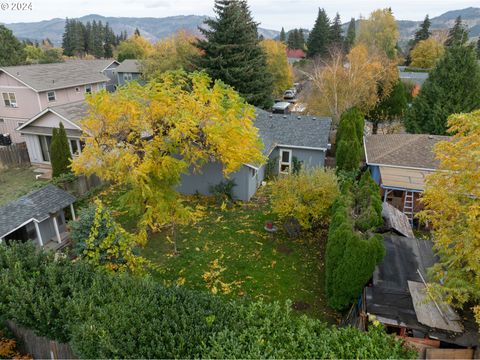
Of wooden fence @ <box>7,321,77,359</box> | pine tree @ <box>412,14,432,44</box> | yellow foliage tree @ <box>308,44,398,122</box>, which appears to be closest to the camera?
wooden fence @ <box>7,321,77,359</box>

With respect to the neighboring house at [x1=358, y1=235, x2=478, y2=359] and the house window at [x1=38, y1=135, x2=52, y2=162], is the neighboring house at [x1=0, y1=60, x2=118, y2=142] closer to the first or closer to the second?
the house window at [x1=38, y1=135, x2=52, y2=162]

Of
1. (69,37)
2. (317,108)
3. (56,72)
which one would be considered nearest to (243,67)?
(317,108)

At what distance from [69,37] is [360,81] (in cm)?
8278

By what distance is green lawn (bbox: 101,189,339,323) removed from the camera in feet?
37.4

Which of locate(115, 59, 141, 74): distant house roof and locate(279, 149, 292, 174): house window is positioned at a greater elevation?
locate(115, 59, 141, 74): distant house roof

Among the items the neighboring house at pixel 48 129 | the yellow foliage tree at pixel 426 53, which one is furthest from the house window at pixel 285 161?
the yellow foliage tree at pixel 426 53

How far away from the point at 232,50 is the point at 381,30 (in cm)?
3799

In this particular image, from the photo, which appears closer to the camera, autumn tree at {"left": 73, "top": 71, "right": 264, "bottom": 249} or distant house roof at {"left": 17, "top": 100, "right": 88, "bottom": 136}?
autumn tree at {"left": 73, "top": 71, "right": 264, "bottom": 249}

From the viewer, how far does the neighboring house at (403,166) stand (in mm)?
16594

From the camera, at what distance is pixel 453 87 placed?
74.7 feet

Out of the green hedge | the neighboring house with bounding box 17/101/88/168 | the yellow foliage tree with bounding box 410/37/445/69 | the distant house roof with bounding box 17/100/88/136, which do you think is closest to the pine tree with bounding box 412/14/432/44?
the yellow foliage tree with bounding box 410/37/445/69

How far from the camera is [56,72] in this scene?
29844 millimetres

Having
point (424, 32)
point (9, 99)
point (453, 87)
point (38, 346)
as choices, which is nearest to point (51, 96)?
point (9, 99)

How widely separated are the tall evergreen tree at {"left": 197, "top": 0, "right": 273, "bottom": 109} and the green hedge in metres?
24.7
